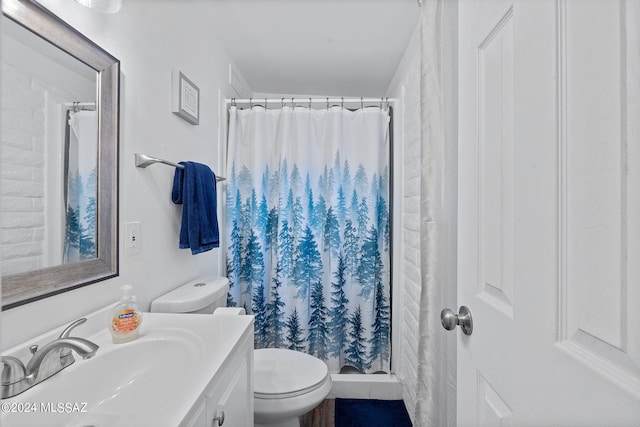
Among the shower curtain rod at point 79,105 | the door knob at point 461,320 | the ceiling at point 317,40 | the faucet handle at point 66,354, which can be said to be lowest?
the faucet handle at point 66,354

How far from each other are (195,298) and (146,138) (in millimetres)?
638

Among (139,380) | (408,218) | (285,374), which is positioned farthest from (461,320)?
(408,218)

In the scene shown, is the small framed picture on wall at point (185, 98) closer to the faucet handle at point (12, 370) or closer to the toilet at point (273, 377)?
the toilet at point (273, 377)

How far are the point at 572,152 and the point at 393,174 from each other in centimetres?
157

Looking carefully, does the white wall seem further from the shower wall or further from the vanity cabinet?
the shower wall

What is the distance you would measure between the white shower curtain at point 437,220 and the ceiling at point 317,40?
57 centimetres

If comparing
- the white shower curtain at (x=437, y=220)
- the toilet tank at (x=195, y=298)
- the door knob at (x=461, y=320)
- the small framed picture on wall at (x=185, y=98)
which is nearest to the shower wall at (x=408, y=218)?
the white shower curtain at (x=437, y=220)

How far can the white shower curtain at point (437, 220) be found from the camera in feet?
3.24

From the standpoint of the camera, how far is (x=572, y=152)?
0.48 m

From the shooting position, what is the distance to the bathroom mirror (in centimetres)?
Answer: 73

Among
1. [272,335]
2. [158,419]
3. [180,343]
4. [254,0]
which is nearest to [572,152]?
[158,419]

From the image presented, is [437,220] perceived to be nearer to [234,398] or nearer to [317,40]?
[234,398]

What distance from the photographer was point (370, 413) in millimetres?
1779

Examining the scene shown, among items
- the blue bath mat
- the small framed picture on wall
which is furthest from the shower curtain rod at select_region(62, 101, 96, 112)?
the blue bath mat
